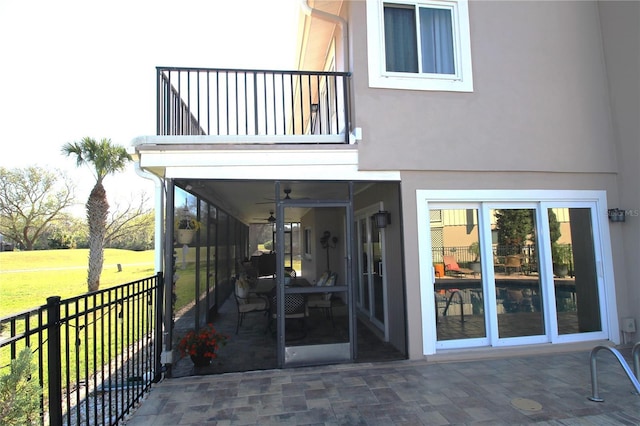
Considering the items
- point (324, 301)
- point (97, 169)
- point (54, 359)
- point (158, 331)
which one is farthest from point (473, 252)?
point (97, 169)

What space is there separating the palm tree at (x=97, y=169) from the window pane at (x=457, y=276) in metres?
11.1

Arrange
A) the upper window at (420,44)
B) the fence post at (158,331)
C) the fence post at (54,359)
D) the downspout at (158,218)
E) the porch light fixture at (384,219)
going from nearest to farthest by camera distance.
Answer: the fence post at (54,359) → the fence post at (158,331) → the downspout at (158,218) → the upper window at (420,44) → the porch light fixture at (384,219)

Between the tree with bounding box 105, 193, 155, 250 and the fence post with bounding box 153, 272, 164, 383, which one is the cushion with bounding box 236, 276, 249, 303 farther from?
Answer: the tree with bounding box 105, 193, 155, 250

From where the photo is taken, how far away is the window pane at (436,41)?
200 inches

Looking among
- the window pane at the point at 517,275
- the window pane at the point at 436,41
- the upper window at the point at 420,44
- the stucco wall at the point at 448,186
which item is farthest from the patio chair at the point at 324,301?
the window pane at the point at 436,41

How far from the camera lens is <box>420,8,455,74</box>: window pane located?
200 inches

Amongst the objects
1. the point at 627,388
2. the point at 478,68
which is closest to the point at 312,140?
the point at 478,68

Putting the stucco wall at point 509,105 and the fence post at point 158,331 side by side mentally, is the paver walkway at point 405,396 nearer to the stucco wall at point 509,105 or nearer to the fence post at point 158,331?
the fence post at point 158,331

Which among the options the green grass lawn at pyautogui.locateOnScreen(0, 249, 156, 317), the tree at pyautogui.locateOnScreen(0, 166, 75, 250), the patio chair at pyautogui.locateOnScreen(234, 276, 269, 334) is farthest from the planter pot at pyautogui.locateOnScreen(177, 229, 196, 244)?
the tree at pyautogui.locateOnScreen(0, 166, 75, 250)

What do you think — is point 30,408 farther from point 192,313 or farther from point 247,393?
point 192,313

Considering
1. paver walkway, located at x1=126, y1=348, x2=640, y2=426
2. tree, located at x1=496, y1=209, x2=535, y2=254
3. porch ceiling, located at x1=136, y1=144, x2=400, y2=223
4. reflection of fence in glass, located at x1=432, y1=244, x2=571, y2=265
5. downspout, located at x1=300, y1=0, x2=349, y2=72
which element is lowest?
paver walkway, located at x1=126, y1=348, x2=640, y2=426

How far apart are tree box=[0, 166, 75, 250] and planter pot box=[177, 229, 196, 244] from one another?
81.8ft

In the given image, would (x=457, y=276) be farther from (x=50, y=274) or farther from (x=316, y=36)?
(x=50, y=274)

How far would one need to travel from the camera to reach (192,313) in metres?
5.53
